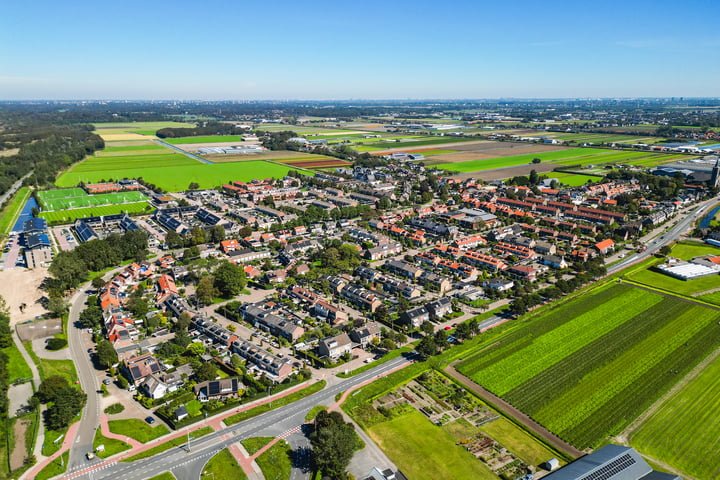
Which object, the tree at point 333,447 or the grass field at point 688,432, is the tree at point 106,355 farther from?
the grass field at point 688,432

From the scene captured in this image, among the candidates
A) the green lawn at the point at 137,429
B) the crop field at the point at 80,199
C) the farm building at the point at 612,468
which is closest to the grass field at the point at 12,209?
the crop field at the point at 80,199

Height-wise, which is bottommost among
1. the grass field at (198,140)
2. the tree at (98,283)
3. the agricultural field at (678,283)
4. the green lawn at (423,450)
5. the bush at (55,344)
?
the green lawn at (423,450)

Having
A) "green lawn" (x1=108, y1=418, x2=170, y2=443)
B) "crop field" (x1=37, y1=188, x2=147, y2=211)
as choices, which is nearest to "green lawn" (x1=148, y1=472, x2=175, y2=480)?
"green lawn" (x1=108, y1=418, x2=170, y2=443)

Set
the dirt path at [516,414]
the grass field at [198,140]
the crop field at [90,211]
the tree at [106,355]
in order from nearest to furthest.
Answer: the dirt path at [516,414], the tree at [106,355], the crop field at [90,211], the grass field at [198,140]

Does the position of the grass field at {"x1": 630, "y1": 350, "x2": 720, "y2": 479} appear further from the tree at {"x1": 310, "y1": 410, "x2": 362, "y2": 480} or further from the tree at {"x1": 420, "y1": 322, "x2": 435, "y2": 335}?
the tree at {"x1": 310, "y1": 410, "x2": 362, "y2": 480}

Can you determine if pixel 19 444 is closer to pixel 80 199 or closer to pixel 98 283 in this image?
pixel 98 283

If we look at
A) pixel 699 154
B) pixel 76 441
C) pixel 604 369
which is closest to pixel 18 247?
pixel 76 441

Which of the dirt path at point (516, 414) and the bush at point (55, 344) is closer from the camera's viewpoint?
the dirt path at point (516, 414)
